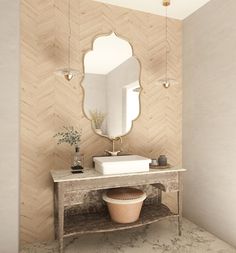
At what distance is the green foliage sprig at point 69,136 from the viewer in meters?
2.38

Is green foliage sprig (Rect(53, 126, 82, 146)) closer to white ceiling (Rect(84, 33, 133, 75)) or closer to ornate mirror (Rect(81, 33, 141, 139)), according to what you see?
ornate mirror (Rect(81, 33, 141, 139))

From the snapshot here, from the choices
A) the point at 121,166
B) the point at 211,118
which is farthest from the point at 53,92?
the point at 211,118

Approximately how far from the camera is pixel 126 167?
2314mm

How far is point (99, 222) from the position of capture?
239 cm

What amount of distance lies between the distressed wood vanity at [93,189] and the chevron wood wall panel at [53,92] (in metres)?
0.19

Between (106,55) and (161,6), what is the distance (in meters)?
0.86

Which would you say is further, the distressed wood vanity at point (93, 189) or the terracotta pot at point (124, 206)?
the terracotta pot at point (124, 206)

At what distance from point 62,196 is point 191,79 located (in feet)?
6.61

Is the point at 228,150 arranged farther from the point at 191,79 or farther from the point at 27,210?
the point at 27,210

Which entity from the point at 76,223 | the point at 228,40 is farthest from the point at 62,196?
the point at 228,40

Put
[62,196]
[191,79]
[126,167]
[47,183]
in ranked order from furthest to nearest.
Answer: [191,79], [47,183], [126,167], [62,196]

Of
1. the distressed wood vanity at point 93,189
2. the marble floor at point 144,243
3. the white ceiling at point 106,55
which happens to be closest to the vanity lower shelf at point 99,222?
the distressed wood vanity at point 93,189

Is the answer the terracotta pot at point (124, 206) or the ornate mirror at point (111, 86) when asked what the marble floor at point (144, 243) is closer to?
the terracotta pot at point (124, 206)

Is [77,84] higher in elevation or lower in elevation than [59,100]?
higher
